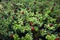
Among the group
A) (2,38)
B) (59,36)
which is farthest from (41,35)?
(2,38)

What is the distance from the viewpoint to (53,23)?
351 cm

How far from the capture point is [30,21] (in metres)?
3.39

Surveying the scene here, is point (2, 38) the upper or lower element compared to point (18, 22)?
lower

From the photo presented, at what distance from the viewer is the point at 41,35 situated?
326 cm

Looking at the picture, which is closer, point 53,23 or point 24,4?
point 53,23

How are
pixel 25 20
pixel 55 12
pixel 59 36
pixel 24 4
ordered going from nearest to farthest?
pixel 59 36
pixel 25 20
pixel 55 12
pixel 24 4

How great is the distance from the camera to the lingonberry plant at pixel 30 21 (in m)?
3.26

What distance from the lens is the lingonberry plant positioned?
326cm

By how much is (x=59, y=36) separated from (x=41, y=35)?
1.04ft

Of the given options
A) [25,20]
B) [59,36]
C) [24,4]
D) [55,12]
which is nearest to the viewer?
[59,36]

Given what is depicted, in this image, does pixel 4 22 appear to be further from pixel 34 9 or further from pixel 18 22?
pixel 34 9

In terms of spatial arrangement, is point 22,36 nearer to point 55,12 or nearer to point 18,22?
point 18,22

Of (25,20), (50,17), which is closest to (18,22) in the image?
(25,20)

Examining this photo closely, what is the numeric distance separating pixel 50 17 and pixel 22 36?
73cm
